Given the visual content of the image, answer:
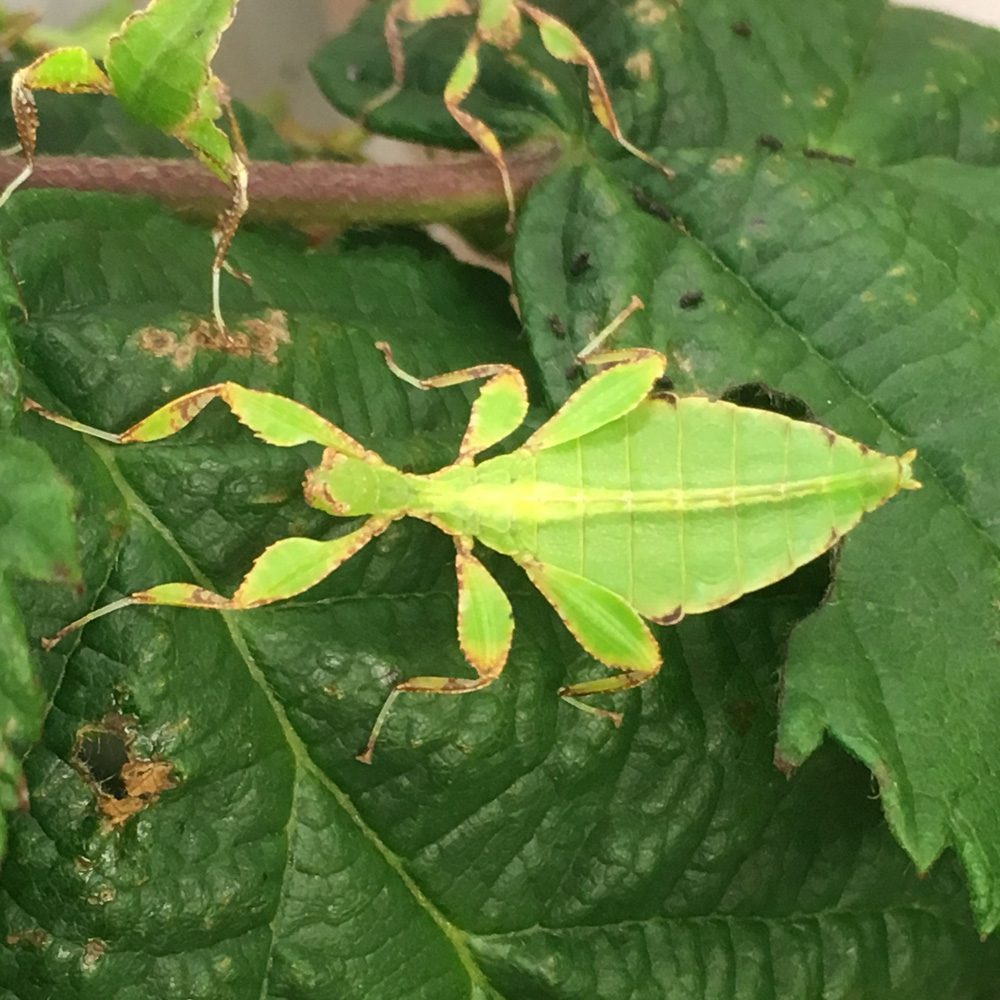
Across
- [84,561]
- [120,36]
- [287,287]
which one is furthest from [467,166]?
[84,561]

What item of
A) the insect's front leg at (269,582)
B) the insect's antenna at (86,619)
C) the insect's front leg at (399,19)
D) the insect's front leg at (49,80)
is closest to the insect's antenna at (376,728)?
the insect's front leg at (269,582)

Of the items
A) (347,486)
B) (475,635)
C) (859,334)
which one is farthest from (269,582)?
(859,334)

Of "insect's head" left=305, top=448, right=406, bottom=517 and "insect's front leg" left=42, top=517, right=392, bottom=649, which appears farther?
"insect's head" left=305, top=448, right=406, bottom=517

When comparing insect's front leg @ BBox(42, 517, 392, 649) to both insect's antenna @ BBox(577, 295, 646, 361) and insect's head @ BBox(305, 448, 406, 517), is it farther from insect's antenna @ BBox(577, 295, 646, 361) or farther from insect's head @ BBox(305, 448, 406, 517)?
insect's antenna @ BBox(577, 295, 646, 361)

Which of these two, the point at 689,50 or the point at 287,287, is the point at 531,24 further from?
the point at 287,287

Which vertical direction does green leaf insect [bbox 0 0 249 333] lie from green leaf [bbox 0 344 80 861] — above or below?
above

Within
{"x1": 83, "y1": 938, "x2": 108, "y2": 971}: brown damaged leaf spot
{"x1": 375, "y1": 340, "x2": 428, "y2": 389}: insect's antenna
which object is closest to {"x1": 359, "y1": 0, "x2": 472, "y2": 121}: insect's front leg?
{"x1": 375, "y1": 340, "x2": 428, "y2": 389}: insect's antenna

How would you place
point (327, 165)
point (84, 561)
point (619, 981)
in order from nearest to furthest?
1. point (84, 561)
2. point (619, 981)
3. point (327, 165)

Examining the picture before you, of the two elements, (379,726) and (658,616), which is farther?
(658,616)
